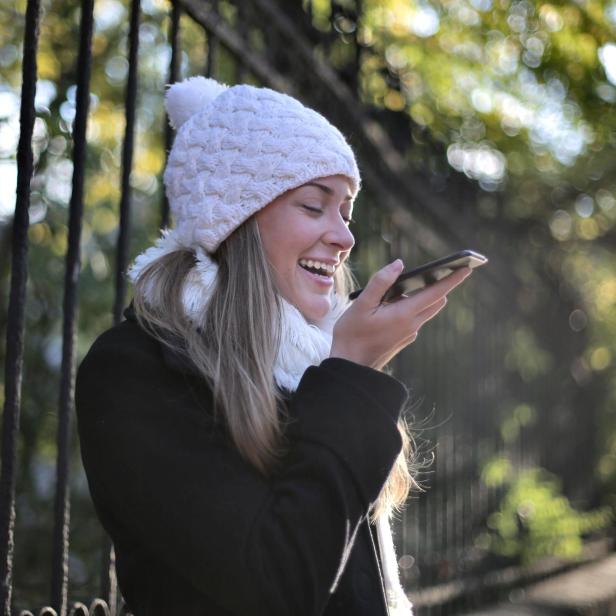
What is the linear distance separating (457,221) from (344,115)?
59.0 inches

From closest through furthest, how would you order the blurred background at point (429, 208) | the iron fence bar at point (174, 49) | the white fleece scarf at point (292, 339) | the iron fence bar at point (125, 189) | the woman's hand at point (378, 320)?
the woman's hand at point (378, 320) < the white fleece scarf at point (292, 339) < the iron fence bar at point (125, 189) < the iron fence bar at point (174, 49) < the blurred background at point (429, 208)

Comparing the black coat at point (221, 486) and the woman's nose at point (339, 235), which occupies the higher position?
the woman's nose at point (339, 235)

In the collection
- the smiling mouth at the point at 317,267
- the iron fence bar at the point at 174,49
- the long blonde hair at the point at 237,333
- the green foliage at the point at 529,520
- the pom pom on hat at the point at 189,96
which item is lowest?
the green foliage at the point at 529,520

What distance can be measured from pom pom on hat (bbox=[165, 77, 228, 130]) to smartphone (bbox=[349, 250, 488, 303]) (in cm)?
71

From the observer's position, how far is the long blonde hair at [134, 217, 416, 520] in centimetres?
197

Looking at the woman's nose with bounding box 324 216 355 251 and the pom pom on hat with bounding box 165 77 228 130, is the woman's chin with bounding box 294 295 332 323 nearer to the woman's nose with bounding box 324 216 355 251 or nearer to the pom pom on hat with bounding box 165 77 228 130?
the woman's nose with bounding box 324 216 355 251

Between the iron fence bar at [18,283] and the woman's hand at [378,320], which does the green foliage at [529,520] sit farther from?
the iron fence bar at [18,283]

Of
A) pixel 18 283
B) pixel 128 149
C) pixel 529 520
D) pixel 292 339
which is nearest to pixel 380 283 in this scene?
pixel 292 339

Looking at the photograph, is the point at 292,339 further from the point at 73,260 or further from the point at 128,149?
the point at 128,149

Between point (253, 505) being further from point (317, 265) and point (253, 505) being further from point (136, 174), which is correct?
point (136, 174)

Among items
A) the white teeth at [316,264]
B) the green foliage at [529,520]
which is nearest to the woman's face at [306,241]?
the white teeth at [316,264]

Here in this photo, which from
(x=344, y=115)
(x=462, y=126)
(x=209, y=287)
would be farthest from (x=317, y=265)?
(x=462, y=126)

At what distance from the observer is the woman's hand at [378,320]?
207 centimetres

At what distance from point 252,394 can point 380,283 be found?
0.32 meters
